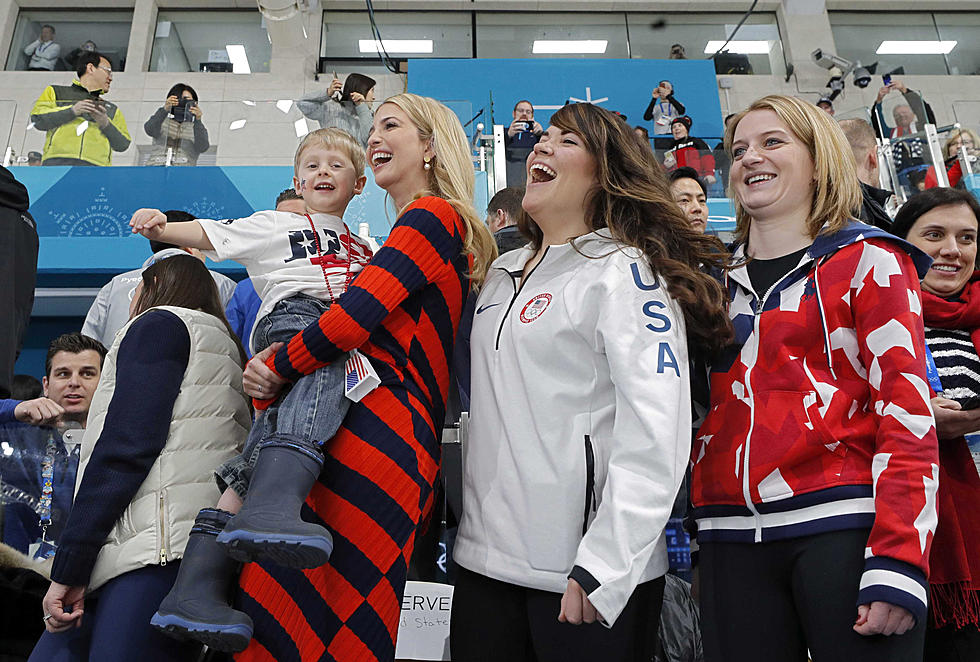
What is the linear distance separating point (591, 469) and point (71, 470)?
1.95 meters

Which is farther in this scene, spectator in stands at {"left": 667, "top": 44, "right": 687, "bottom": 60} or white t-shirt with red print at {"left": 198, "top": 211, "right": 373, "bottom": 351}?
spectator in stands at {"left": 667, "top": 44, "right": 687, "bottom": 60}

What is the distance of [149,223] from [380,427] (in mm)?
812

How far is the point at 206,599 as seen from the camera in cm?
136

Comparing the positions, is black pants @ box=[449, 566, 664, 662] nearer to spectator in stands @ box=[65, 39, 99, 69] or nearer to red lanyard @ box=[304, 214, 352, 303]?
red lanyard @ box=[304, 214, 352, 303]

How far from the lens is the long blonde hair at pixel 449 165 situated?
187 cm

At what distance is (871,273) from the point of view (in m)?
1.52

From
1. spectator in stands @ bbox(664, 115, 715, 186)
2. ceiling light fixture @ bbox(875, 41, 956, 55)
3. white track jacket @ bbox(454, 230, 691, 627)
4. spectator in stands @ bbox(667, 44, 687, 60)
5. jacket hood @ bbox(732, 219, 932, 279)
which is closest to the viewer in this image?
white track jacket @ bbox(454, 230, 691, 627)

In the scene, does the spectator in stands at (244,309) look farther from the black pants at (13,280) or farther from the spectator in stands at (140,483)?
the spectator in stands at (140,483)

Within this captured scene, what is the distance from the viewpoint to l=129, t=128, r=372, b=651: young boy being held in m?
1.27

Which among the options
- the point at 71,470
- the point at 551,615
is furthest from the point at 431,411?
the point at 71,470

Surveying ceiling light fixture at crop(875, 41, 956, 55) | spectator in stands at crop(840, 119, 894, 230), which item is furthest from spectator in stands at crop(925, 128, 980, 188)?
ceiling light fixture at crop(875, 41, 956, 55)

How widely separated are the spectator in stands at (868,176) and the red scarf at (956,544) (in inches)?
19.0

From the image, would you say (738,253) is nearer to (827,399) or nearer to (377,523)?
(827,399)

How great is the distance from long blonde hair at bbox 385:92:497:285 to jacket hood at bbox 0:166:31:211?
1.34 m
